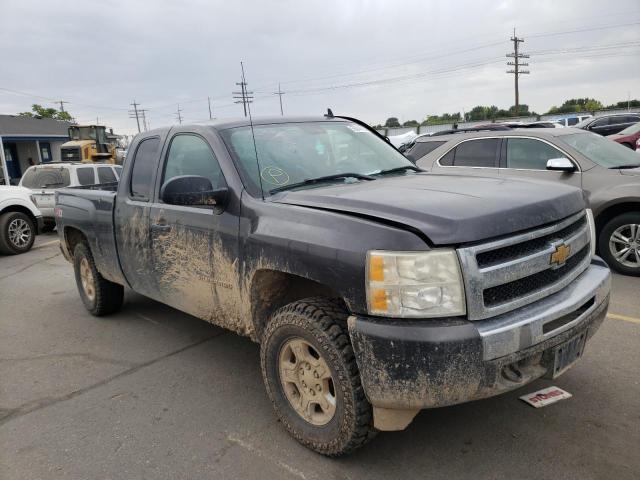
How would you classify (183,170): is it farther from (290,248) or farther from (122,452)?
(122,452)

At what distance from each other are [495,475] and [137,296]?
15.7 feet

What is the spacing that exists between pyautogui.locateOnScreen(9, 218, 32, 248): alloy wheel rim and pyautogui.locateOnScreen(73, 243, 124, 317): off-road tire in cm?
535

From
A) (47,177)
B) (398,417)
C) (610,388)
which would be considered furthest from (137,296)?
(47,177)

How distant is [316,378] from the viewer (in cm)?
273

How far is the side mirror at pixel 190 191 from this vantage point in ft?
10.1

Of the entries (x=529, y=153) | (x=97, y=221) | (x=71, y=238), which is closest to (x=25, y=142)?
(x=71, y=238)

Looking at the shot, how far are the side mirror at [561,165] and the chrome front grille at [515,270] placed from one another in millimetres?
3505

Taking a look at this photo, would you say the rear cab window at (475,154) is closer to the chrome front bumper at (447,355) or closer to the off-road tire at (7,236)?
the chrome front bumper at (447,355)

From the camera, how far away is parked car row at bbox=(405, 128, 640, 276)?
5797mm

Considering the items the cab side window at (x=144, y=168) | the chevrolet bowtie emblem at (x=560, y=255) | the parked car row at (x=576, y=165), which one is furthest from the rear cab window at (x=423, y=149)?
the chevrolet bowtie emblem at (x=560, y=255)

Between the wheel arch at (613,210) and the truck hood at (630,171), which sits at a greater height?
the truck hood at (630,171)

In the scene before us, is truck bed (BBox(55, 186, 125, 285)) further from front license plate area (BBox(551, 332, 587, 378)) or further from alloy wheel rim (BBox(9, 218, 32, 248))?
alloy wheel rim (BBox(9, 218, 32, 248))

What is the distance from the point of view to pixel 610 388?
3311 millimetres

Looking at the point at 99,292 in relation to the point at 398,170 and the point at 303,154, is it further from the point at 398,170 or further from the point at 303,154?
the point at 398,170
